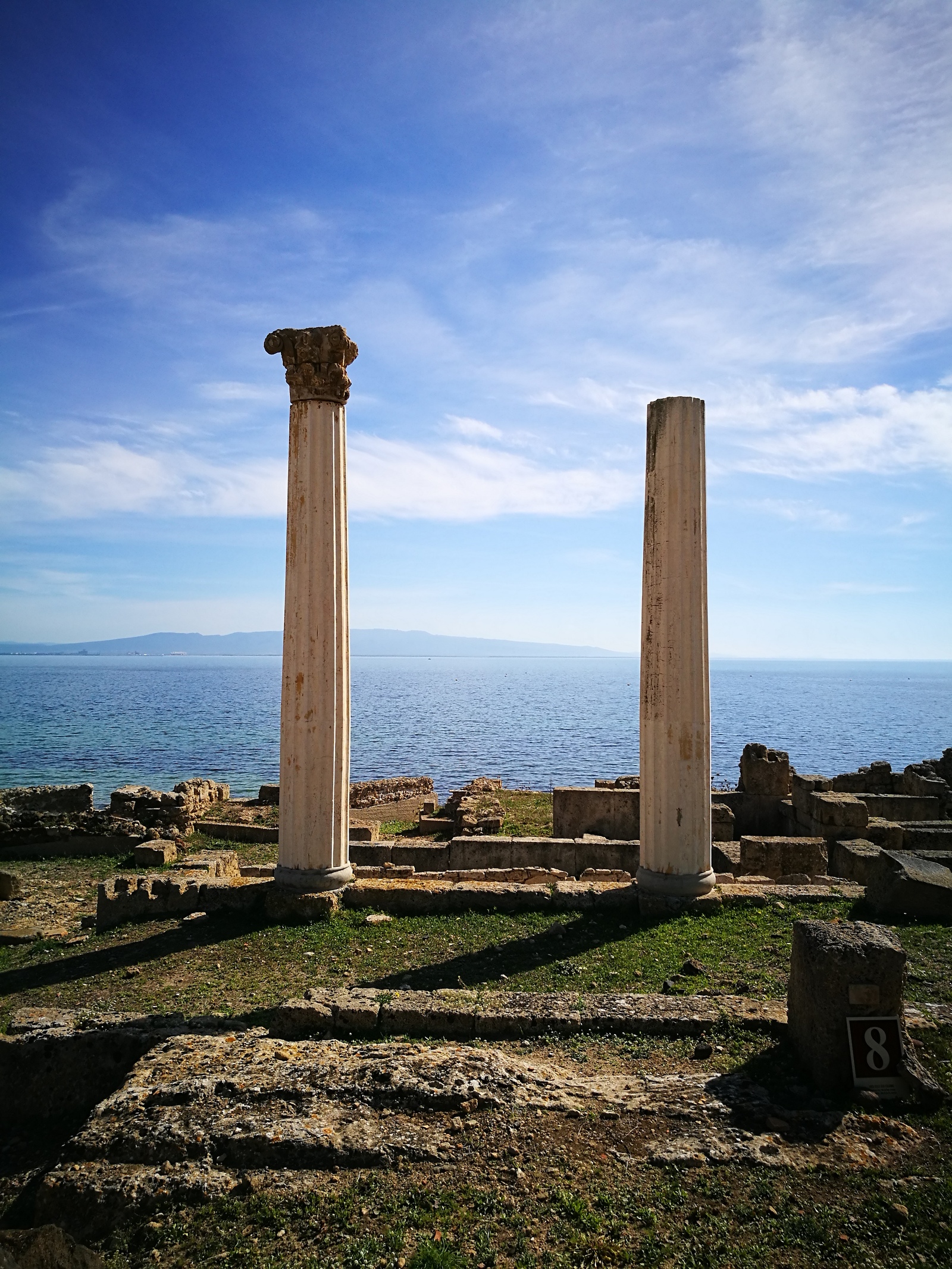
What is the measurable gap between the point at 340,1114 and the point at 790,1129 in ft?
9.08

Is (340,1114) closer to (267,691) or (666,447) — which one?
(666,447)

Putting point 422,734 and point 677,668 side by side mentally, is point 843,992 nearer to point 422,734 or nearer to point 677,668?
point 677,668

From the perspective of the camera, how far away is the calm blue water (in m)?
37.2

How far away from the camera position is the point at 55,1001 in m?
7.46

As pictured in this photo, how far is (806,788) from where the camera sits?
16.2 meters

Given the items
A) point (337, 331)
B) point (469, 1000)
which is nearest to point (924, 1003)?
point (469, 1000)

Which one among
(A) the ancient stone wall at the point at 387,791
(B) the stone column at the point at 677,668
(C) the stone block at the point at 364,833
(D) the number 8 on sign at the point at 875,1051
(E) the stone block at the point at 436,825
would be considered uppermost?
(B) the stone column at the point at 677,668

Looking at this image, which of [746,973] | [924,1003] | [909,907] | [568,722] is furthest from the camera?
[568,722]

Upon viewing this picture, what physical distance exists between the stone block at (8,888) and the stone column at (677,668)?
32.0 ft

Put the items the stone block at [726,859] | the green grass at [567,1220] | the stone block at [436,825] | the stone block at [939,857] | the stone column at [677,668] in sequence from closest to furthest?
the green grass at [567,1220], the stone column at [677,668], the stone block at [939,857], the stone block at [726,859], the stone block at [436,825]

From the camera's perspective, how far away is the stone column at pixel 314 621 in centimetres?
979

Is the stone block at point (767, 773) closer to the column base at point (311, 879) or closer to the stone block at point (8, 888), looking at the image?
the column base at point (311, 879)

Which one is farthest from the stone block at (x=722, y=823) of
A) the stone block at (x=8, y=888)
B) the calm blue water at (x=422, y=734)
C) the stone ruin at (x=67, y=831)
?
the calm blue water at (x=422, y=734)

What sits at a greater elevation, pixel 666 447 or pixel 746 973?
pixel 666 447
